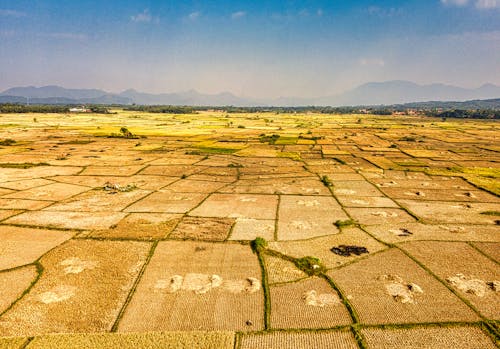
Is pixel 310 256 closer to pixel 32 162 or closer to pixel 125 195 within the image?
pixel 125 195

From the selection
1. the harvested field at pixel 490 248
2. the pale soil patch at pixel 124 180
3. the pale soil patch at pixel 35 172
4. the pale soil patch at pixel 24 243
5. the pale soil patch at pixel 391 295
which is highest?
the harvested field at pixel 490 248

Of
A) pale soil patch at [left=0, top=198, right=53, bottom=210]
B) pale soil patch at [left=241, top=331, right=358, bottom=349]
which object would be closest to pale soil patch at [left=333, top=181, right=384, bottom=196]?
pale soil patch at [left=241, top=331, right=358, bottom=349]

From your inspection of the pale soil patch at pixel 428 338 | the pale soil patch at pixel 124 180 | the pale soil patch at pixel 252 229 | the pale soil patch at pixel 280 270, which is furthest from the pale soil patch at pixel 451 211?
the pale soil patch at pixel 124 180

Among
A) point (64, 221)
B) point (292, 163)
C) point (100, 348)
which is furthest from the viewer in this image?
point (292, 163)

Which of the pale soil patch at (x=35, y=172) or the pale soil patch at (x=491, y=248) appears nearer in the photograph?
the pale soil patch at (x=491, y=248)

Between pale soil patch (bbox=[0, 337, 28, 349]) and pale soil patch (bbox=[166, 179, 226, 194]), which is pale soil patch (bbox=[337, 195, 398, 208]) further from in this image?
pale soil patch (bbox=[0, 337, 28, 349])

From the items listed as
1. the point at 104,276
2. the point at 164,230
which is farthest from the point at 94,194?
the point at 104,276

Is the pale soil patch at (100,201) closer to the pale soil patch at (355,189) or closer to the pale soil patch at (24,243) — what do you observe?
the pale soil patch at (24,243)
